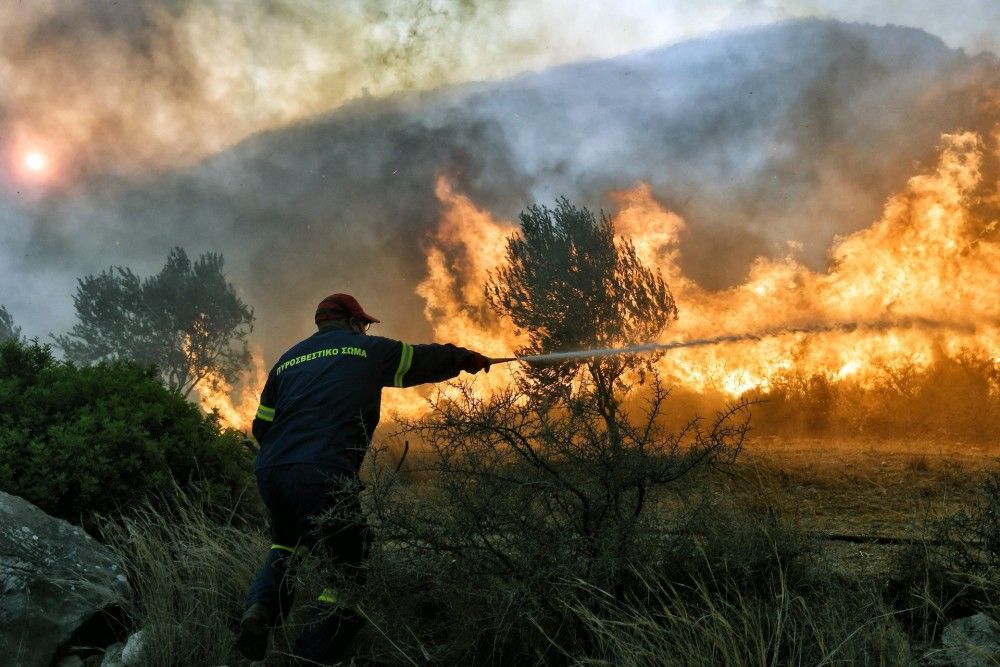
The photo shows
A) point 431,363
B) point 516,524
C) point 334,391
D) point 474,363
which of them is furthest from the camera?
point 474,363

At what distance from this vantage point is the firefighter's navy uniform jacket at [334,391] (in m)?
4.60

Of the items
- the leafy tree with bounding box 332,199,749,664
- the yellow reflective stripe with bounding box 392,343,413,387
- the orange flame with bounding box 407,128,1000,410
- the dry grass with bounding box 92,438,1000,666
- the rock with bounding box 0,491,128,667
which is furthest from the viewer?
the orange flame with bounding box 407,128,1000,410

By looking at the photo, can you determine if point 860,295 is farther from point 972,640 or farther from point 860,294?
point 972,640

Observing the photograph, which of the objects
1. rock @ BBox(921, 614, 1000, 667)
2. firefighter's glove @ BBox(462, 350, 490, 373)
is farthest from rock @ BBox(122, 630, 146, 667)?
rock @ BBox(921, 614, 1000, 667)

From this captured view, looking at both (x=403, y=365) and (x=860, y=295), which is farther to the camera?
(x=860, y=295)

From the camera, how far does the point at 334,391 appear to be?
4.74 metres

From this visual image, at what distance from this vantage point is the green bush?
5.78 meters

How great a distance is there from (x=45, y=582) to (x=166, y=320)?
31493 millimetres

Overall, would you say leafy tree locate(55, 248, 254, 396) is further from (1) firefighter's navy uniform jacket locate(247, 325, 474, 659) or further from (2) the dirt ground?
(1) firefighter's navy uniform jacket locate(247, 325, 474, 659)

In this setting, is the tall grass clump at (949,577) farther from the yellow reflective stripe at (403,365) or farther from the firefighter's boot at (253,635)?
the firefighter's boot at (253,635)

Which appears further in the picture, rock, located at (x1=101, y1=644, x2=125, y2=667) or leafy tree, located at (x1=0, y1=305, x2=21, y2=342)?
leafy tree, located at (x1=0, y1=305, x2=21, y2=342)

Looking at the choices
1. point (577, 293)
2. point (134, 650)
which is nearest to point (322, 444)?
point (134, 650)

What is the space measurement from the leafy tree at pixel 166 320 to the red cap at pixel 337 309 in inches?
1171

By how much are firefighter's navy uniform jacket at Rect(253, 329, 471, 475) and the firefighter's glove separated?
0.06m
